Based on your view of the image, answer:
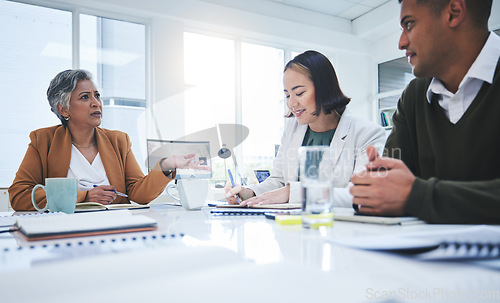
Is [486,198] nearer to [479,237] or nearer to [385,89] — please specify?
[479,237]

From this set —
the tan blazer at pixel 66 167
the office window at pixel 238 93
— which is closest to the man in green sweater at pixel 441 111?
the tan blazer at pixel 66 167

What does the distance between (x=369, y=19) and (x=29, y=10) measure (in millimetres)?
4409

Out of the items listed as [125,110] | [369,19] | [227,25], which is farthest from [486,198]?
[369,19]

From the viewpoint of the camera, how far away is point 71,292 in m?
0.31

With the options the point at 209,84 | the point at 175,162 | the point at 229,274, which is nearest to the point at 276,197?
the point at 175,162

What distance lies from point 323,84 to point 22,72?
10.6ft

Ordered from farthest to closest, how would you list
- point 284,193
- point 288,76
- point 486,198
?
point 288,76, point 284,193, point 486,198

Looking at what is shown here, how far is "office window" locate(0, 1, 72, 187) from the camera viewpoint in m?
3.57

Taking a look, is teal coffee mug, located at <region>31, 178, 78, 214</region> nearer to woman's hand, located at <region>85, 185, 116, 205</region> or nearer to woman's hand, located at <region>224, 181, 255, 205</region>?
woman's hand, located at <region>85, 185, 116, 205</region>

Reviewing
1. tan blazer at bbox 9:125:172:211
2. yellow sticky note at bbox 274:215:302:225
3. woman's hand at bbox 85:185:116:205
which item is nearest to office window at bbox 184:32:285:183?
tan blazer at bbox 9:125:172:211

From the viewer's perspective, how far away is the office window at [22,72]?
3.57 meters

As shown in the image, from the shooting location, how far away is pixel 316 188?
0.70 m

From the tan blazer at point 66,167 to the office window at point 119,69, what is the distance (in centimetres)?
207

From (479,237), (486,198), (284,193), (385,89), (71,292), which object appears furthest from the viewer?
(385,89)
